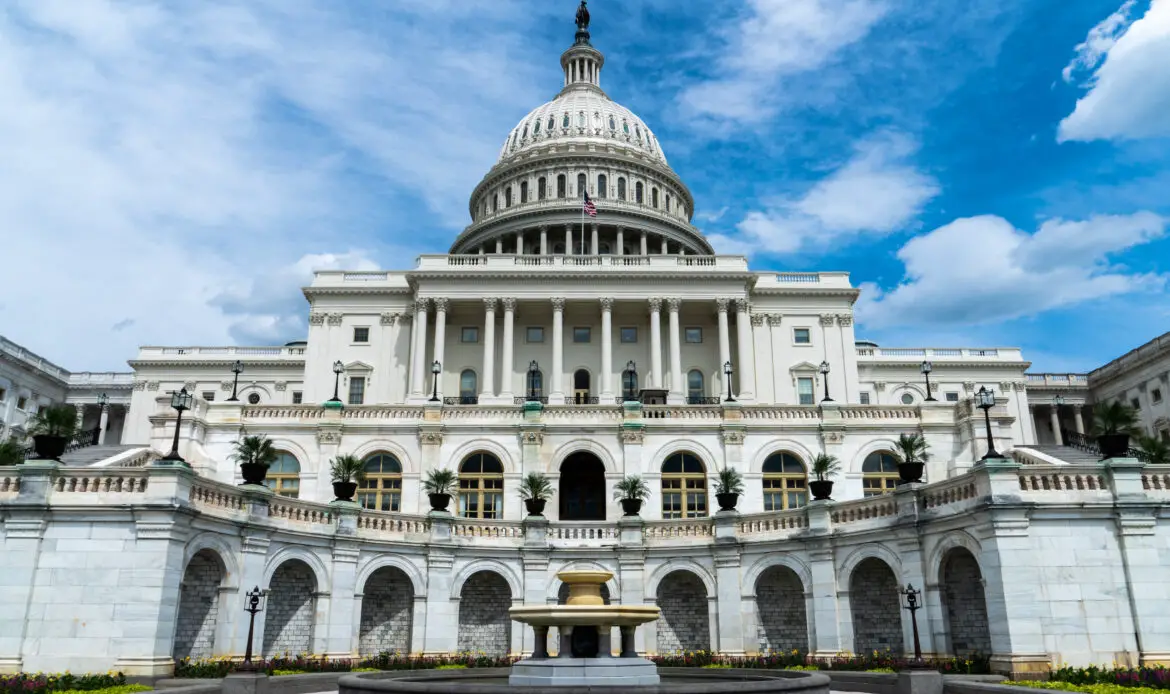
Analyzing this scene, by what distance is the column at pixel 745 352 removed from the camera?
7300cm

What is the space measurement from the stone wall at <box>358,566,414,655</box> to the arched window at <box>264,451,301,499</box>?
12.4 m

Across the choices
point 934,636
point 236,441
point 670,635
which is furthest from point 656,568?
point 236,441

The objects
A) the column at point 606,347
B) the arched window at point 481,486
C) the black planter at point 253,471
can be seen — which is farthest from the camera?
the column at point 606,347

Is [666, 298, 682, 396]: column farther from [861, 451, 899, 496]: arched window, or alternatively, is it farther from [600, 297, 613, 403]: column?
[861, 451, 899, 496]: arched window

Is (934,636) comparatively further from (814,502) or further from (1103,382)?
(1103,382)

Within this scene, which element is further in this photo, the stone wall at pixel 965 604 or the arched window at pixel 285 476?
the arched window at pixel 285 476

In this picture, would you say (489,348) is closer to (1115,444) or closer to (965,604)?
(965,604)

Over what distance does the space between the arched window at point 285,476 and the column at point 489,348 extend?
27.4 meters

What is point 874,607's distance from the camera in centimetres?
3144

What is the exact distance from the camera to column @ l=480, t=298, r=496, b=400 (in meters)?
73.6

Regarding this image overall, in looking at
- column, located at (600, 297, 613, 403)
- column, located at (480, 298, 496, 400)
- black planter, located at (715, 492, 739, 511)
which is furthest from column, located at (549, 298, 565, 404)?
black planter, located at (715, 492, 739, 511)

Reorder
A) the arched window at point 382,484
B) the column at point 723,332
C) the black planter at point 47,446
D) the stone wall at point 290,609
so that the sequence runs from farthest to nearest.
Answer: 1. the column at point 723,332
2. the arched window at point 382,484
3. the stone wall at point 290,609
4. the black planter at point 47,446

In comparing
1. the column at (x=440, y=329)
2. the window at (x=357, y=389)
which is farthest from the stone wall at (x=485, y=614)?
the window at (x=357, y=389)

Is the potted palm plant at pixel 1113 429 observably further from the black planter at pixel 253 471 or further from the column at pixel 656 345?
the column at pixel 656 345
